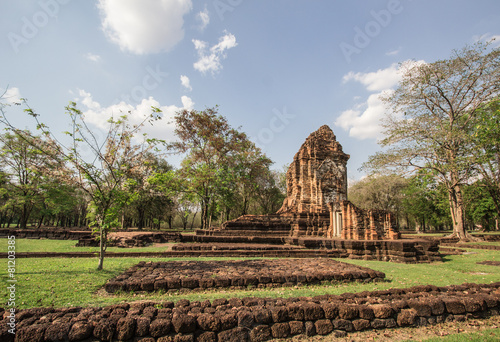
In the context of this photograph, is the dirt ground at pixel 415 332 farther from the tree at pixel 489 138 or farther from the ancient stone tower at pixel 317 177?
the tree at pixel 489 138

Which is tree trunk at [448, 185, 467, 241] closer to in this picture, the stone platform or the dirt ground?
the stone platform

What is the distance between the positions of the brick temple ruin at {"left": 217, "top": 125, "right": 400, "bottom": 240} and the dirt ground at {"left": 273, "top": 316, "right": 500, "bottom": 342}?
35.6ft

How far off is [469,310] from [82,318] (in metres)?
5.66

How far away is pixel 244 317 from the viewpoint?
136 inches

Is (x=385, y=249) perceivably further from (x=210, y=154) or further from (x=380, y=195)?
(x=380, y=195)

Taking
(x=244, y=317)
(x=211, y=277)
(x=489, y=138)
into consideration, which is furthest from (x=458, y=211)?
(x=244, y=317)

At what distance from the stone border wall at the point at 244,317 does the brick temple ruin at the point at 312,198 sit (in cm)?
1089

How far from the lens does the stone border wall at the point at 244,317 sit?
3.07 meters

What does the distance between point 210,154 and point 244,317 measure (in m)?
22.1

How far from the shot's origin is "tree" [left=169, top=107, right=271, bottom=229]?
2334 centimetres

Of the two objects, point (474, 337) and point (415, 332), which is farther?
point (415, 332)

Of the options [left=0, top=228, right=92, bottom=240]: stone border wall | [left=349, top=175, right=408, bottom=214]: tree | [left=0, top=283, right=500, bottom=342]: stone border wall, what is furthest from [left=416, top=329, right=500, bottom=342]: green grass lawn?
[left=349, top=175, right=408, bottom=214]: tree

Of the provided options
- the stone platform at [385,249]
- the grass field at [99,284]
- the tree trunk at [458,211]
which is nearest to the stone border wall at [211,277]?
the grass field at [99,284]

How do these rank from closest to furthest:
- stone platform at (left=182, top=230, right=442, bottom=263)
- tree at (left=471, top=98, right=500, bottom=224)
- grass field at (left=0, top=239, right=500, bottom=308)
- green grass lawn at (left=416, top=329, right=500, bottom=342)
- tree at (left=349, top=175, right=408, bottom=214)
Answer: green grass lawn at (left=416, top=329, right=500, bottom=342) → grass field at (left=0, top=239, right=500, bottom=308) → stone platform at (left=182, top=230, right=442, bottom=263) → tree at (left=471, top=98, right=500, bottom=224) → tree at (left=349, top=175, right=408, bottom=214)
